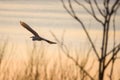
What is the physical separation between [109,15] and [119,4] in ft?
0.57

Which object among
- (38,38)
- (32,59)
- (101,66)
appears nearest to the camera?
(38,38)

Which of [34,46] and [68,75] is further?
[34,46]

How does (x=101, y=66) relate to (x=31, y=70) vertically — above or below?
above

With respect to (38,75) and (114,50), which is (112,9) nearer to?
(114,50)

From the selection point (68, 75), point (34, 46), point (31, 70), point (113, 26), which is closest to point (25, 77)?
point (31, 70)

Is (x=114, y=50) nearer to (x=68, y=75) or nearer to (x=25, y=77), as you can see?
(x=68, y=75)

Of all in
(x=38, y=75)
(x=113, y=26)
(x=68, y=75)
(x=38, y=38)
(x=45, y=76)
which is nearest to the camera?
(x=38, y=38)

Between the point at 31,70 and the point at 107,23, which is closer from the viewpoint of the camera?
the point at 107,23

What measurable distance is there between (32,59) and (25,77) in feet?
2.52

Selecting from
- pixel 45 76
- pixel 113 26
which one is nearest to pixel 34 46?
pixel 45 76

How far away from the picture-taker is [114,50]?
9.71 ft

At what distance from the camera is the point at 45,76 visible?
27.4 feet

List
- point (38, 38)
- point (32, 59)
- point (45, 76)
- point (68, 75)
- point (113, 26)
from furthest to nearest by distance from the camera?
point (32, 59), point (45, 76), point (68, 75), point (113, 26), point (38, 38)

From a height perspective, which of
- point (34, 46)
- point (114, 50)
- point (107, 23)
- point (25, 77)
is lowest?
point (25, 77)
